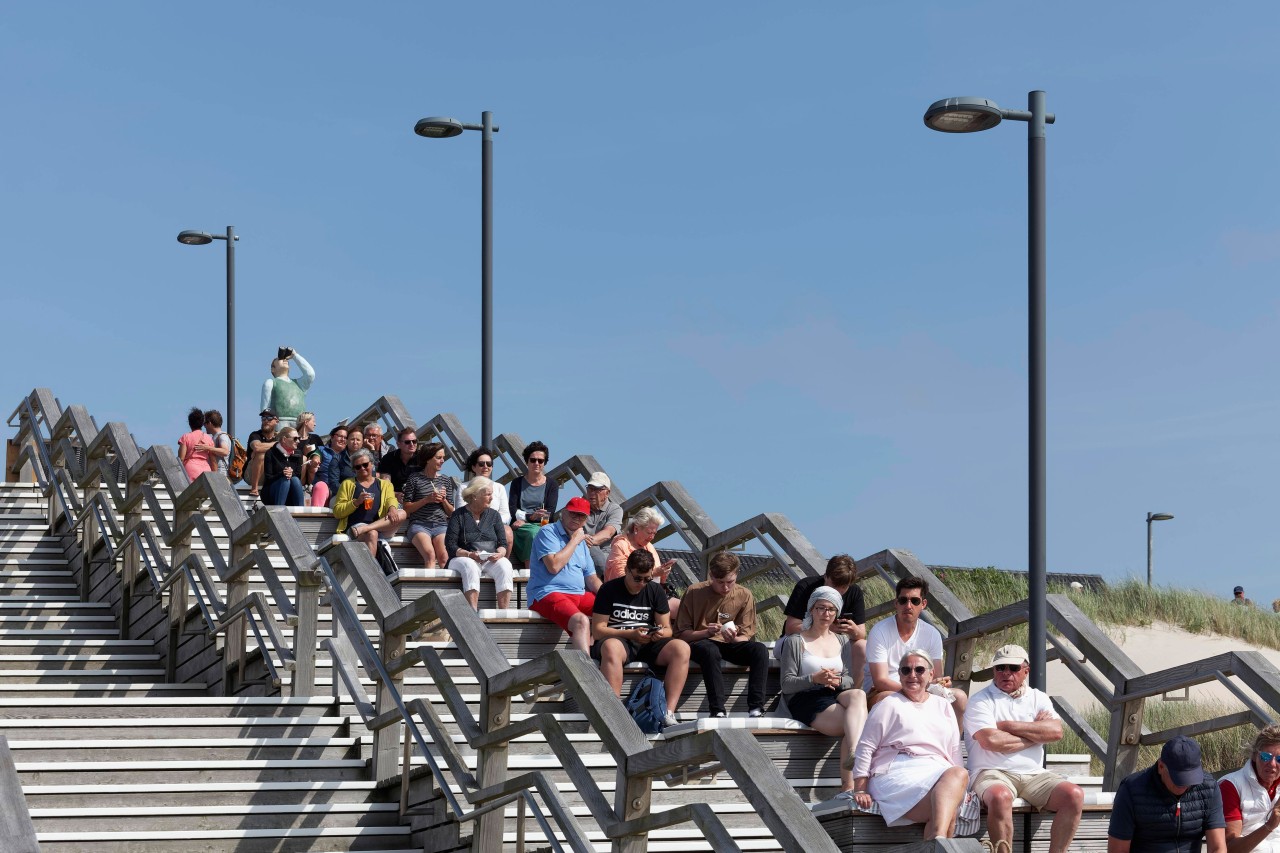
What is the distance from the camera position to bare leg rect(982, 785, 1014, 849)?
9141mm

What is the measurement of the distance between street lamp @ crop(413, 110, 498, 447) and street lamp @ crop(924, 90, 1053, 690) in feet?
26.5

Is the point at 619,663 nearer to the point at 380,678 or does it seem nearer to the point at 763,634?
the point at 380,678

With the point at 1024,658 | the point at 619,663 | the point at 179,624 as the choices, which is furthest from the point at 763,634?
the point at 1024,658

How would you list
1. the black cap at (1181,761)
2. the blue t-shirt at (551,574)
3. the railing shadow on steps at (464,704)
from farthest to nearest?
1. the blue t-shirt at (551,574)
2. the black cap at (1181,761)
3. the railing shadow on steps at (464,704)

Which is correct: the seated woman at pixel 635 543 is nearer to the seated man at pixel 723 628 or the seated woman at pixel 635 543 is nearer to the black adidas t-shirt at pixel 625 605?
the seated man at pixel 723 628

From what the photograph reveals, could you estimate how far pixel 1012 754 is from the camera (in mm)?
9578

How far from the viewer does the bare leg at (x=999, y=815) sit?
30.0 ft

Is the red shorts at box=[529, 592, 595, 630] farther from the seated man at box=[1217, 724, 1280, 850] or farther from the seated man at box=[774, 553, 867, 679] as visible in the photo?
the seated man at box=[1217, 724, 1280, 850]

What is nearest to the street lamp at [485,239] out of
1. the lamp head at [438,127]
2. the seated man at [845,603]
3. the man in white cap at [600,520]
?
the lamp head at [438,127]

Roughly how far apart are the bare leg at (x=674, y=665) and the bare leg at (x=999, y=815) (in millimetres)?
2424

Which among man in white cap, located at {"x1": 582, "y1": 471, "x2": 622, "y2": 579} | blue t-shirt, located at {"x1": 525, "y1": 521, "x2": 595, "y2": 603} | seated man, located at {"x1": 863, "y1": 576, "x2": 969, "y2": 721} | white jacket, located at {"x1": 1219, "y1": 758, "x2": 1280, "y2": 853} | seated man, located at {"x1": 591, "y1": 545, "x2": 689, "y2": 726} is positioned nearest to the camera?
white jacket, located at {"x1": 1219, "y1": 758, "x2": 1280, "y2": 853}

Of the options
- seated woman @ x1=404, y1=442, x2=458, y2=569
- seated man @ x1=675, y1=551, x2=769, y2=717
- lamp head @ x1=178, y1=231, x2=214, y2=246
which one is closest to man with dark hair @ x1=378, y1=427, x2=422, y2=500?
seated woman @ x1=404, y1=442, x2=458, y2=569

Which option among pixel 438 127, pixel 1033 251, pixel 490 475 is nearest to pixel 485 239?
pixel 438 127

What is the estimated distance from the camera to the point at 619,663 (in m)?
11.2
